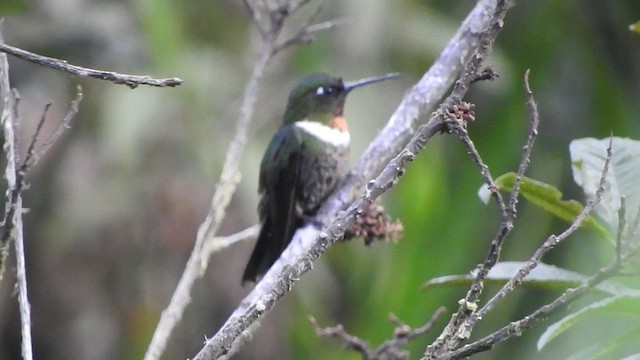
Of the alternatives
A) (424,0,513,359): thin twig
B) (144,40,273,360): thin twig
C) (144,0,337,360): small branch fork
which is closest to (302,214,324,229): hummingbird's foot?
(144,0,337,360): small branch fork

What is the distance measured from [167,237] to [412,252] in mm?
1437

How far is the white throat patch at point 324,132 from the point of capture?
3948 millimetres

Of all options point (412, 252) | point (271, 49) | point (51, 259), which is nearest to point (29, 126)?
point (51, 259)

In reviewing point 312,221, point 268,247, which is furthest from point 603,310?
point 268,247

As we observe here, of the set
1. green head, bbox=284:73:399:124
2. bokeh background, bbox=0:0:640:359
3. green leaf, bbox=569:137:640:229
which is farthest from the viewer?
bokeh background, bbox=0:0:640:359

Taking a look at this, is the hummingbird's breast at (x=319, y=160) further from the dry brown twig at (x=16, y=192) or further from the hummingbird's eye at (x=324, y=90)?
the dry brown twig at (x=16, y=192)

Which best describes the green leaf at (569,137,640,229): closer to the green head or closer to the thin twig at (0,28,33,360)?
the thin twig at (0,28,33,360)

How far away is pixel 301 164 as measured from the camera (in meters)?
3.84

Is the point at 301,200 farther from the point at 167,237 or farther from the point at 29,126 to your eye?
the point at 29,126

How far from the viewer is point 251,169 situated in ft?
17.1

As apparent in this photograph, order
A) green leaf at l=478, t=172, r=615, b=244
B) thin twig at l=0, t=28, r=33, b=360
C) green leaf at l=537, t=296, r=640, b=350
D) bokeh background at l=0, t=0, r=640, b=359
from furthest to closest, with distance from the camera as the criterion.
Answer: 1. bokeh background at l=0, t=0, r=640, b=359
2. green leaf at l=478, t=172, r=615, b=244
3. thin twig at l=0, t=28, r=33, b=360
4. green leaf at l=537, t=296, r=640, b=350

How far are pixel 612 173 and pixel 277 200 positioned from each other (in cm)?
171

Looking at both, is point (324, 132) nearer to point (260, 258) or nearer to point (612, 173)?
point (260, 258)

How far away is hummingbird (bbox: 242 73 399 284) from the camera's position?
11.4 feet
